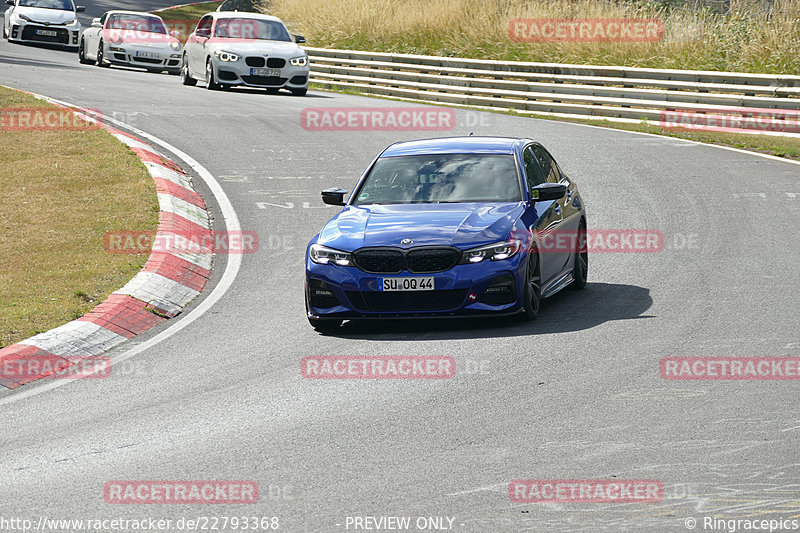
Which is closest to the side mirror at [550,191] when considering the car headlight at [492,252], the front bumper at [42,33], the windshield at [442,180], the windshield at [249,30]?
the windshield at [442,180]

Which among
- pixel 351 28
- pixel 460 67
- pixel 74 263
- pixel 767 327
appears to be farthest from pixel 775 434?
pixel 351 28

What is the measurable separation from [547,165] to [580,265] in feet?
3.71

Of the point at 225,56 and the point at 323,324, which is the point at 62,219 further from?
the point at 225,56

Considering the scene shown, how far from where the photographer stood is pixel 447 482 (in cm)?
609

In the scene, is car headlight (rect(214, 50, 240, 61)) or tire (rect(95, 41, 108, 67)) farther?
tire (rect(95, 41, 108, 67))

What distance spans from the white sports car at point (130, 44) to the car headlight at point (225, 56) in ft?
20.6

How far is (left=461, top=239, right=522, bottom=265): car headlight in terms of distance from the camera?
9.71 metres

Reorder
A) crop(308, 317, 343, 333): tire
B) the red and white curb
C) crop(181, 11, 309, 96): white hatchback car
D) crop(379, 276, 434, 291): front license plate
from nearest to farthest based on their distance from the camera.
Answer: the red and white curb < crop(379, 276, 434, 291): front license plate < crop(308, 317, 343, 333): tire < crop(181, 11, 309, 96): white hatchback car

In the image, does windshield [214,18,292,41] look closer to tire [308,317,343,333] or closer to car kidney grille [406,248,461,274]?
tire [308,317,343,333]

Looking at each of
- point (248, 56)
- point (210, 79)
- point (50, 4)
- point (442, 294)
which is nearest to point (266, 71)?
point (248, 56)

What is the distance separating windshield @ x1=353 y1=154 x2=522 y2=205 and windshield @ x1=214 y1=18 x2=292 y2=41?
1746 centimetres

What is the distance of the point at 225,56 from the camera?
88.9ft

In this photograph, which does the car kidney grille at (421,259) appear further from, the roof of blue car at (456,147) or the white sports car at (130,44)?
the white sports car at (130,44)

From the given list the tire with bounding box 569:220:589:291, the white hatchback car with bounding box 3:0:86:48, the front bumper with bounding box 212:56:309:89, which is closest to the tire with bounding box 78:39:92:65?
the white hatchback car with bounding box 3:0:86:48
